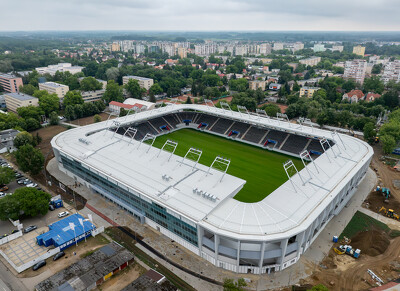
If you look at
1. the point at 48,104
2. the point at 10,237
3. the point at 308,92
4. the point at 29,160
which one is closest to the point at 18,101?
the point at 48,104

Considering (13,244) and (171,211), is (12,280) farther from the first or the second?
(171,211)

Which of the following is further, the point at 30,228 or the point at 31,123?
the point at 31,123

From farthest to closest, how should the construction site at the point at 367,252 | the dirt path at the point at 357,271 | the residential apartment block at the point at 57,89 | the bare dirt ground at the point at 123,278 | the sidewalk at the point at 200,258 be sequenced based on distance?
1. the residential apartment block at the point at 57,89
2. the sidewalk at the point at 200,258
3. the construction site at the point at 367,252
4. the dirt path at the point at 357,271
5. the bare dirt ground at the point at 123,278

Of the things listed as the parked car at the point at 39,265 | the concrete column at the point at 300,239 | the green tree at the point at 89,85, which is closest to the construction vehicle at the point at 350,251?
the concrete column at the point at 300,239

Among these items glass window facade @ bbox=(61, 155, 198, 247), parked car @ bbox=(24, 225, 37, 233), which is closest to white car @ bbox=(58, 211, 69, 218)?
parked car @ bbox=(24, 225, 37, 233)

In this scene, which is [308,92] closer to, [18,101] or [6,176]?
[6,176]

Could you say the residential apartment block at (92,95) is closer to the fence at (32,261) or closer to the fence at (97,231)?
the fence at (97,231)
